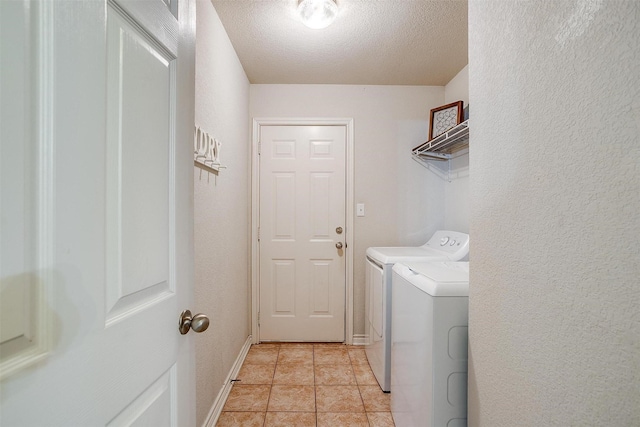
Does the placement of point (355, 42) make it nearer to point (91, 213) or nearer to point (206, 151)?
point (206, 151)

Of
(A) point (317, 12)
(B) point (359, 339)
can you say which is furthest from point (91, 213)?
(B) point (359, 339)

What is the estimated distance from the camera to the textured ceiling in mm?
1675

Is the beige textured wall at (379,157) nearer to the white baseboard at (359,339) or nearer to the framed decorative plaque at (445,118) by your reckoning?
the white baseboard at (359,339)

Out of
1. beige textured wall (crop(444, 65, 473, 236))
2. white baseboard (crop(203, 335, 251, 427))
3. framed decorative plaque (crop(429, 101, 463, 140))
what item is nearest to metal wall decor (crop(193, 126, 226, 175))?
white baseboard (crop(203, 335, 251, 427))

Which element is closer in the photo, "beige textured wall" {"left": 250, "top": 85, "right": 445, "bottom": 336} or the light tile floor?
the light tile floor

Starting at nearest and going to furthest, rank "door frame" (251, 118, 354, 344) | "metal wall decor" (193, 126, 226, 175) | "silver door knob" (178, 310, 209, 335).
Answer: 1. "silver door knob" (178, 310, 209, 335)
2. "metal wall decor" (193, 126, 226, 175)
3. "door frame" (251, 118, 354, 344)

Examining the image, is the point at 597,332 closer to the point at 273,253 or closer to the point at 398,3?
the point at 398,3

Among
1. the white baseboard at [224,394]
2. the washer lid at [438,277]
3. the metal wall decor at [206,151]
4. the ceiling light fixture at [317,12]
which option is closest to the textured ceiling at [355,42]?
the ceiling light fixture at [317,12]

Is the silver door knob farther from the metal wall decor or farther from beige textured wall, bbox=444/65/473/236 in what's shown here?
beige textured wall, bbox=444/65/473/236

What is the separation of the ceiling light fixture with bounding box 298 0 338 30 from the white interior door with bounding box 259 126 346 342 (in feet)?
3.33

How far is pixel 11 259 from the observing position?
338 mm

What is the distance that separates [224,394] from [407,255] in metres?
1.49

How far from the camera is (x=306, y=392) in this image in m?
1.89

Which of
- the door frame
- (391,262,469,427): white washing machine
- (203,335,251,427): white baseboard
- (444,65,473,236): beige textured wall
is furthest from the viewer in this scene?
the door frame
